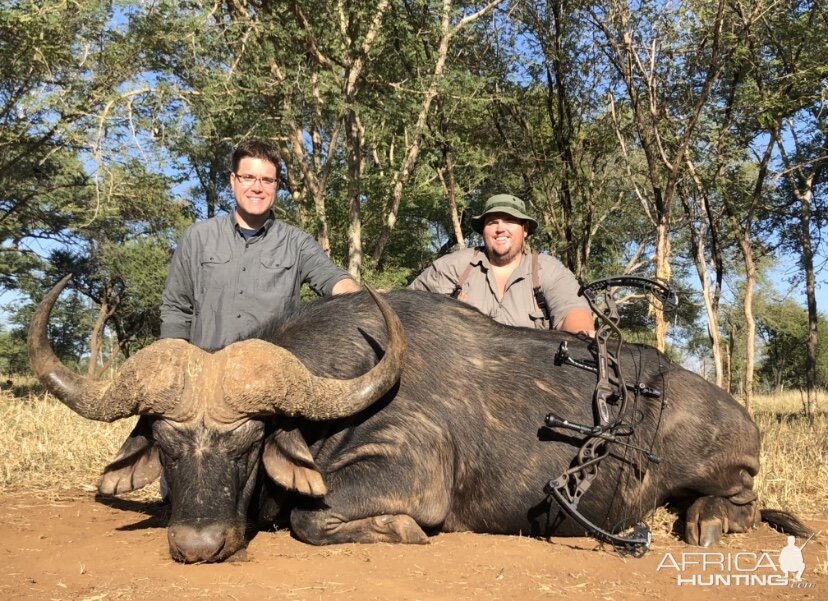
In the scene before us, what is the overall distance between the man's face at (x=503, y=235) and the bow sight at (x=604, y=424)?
1.45 metres

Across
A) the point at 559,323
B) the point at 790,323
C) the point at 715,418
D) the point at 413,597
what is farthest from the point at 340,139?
the point at 790,323

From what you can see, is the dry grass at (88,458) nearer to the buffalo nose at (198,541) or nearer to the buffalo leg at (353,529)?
the buffalo leg at (353,529)

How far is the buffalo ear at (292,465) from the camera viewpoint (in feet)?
13.4

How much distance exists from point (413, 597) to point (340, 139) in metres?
16.1

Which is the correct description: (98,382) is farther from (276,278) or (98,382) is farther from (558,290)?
(558,290)

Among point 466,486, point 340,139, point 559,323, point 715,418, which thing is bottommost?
point 466,486

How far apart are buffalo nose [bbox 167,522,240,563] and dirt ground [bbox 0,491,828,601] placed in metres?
0.06

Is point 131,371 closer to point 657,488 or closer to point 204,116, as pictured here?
point 657,488

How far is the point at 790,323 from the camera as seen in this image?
2823 centimetres

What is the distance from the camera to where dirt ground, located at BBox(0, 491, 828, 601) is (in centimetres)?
344

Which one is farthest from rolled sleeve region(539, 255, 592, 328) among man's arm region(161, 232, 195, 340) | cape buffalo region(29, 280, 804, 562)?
man's arm region(161, 232, 195, 340)

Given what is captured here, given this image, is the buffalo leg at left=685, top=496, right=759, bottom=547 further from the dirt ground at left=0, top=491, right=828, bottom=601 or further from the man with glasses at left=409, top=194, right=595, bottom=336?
the man with glasses at left=409, top=194, right=595, bottom=336

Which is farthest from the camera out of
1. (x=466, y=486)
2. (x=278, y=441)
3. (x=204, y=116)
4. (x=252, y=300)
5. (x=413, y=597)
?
(x=204, y=116)

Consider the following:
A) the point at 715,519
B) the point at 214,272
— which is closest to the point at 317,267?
the point at 214,272
